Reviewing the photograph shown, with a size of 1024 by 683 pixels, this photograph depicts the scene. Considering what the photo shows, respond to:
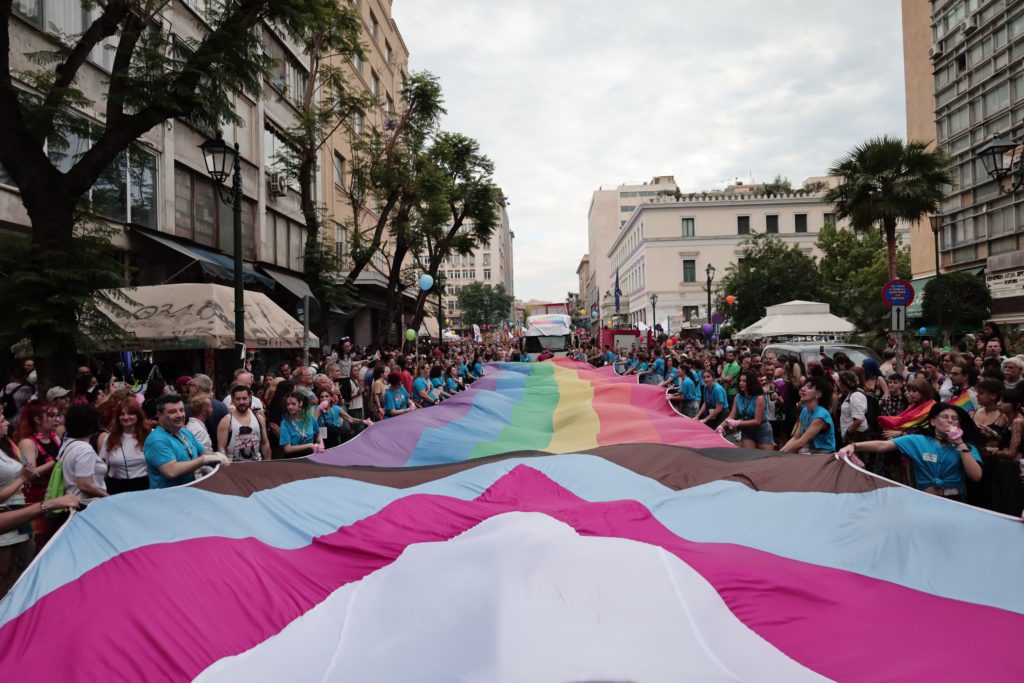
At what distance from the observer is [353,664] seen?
3.66 metres

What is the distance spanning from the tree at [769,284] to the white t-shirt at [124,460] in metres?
44.2

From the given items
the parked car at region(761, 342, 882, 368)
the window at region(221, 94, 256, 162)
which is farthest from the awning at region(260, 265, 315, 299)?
the parked car at region(761, 342, 882, 368)

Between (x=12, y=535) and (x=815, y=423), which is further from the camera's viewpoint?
(x=815, y=423)

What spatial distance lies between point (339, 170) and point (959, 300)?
87.5ft

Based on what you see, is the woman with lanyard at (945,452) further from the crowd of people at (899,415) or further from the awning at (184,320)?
the awning at (184,320)

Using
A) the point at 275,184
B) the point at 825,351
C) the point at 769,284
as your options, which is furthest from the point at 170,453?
the point at 769,284

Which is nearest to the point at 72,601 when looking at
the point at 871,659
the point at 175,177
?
the point at 871,659

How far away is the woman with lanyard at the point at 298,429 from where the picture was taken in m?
8.59

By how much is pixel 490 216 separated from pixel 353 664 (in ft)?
101

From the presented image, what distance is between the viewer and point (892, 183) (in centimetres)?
2269

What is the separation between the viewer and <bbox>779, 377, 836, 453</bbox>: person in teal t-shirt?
A: 8.20 meters

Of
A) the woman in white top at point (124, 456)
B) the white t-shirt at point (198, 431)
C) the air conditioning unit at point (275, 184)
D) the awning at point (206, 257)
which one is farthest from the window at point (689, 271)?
→ the woman in white top at point (124, 456)

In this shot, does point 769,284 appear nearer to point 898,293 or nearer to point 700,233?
point 700,233

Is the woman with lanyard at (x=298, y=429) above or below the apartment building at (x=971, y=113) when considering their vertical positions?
below
